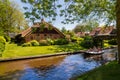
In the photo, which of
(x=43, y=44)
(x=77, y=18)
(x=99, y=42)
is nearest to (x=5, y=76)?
(x=77, y=18)

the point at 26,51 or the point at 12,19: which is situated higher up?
the point at 12,19

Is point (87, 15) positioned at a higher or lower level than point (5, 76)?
higher

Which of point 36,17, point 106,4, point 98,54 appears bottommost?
point 98,54

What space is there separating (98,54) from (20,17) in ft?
142

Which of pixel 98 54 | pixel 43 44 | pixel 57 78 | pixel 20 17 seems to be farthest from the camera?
pixel 20 17

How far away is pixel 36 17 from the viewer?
15602 mm

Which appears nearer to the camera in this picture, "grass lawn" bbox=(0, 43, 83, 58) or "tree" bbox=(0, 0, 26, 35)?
"grass lawn" bbox=(0, 43, 83, 58)

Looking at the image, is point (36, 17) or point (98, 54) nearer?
point (36, 17)

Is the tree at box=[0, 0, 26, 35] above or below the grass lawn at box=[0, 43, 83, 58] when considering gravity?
above

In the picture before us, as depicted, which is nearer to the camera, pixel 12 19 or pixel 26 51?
pixel 26 51

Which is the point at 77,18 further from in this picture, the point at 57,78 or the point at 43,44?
the point at 43,44

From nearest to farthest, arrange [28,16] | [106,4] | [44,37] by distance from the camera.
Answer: [28,16] < [106,4] < [44,37]

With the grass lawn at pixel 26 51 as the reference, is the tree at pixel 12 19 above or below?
above

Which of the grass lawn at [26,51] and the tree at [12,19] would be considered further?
the tree at [12,19]
